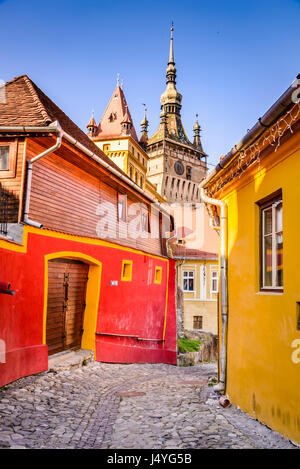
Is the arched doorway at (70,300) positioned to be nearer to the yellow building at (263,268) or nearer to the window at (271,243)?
the yellow building at (263,268)

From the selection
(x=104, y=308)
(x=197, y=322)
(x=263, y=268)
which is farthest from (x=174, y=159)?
(x=263, y=268)

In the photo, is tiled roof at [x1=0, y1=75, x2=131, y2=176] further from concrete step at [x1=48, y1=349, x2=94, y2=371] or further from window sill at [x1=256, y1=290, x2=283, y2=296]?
window sill at [x1=256, y1=290, x2=283, y2=296]

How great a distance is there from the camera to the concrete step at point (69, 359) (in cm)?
918

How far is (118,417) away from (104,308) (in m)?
5.51

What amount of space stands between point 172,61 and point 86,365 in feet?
262

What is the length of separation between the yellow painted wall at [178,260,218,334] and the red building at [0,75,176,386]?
16.2 meters

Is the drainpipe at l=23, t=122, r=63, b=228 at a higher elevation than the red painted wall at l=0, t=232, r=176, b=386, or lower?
higher

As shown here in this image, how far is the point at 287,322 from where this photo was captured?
4855mm

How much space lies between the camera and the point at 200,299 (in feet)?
106

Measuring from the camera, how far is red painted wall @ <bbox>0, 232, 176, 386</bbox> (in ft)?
24.7

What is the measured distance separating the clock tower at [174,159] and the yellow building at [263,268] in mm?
56496

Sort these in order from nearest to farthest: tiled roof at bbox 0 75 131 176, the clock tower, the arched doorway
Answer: tiled roof at bbox 0 75 131 176 → the arched doorway → the clock tower

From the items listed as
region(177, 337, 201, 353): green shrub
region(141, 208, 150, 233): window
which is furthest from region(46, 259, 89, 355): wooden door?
region(177, 337, 201, 353): green shrub
